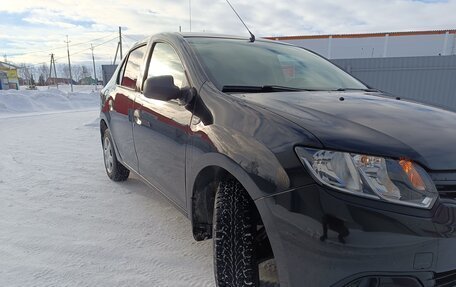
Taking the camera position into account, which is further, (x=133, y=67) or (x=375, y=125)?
(x=133, y=67)

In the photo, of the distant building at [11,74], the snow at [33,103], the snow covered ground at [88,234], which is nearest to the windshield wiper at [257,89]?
the snow covered ground at [88,234]

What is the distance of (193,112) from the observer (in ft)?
7.06

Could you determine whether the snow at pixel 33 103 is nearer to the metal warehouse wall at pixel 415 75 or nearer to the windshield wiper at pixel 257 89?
the metal warehouse wall at pixel 415 75

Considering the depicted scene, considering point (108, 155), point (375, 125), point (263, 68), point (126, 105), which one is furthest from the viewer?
point (108, 155)

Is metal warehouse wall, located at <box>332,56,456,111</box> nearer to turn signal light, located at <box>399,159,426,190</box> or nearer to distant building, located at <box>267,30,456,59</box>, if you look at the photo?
distant building, located at <box>267,30,456,59</box>

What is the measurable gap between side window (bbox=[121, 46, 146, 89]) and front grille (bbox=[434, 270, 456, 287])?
2.82 meters

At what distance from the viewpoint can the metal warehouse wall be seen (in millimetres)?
11258

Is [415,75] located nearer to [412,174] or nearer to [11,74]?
[412,174]

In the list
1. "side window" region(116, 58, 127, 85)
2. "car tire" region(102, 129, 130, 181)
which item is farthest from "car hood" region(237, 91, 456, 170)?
"car tire" region(102, 129, 130, 181)

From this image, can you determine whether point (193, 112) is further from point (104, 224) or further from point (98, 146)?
point (98, 146)

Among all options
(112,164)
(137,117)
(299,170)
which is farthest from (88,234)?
(299,170)

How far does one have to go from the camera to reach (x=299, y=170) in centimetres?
139

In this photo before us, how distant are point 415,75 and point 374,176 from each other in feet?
39.1

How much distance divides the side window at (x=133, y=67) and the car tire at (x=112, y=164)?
752 mm
